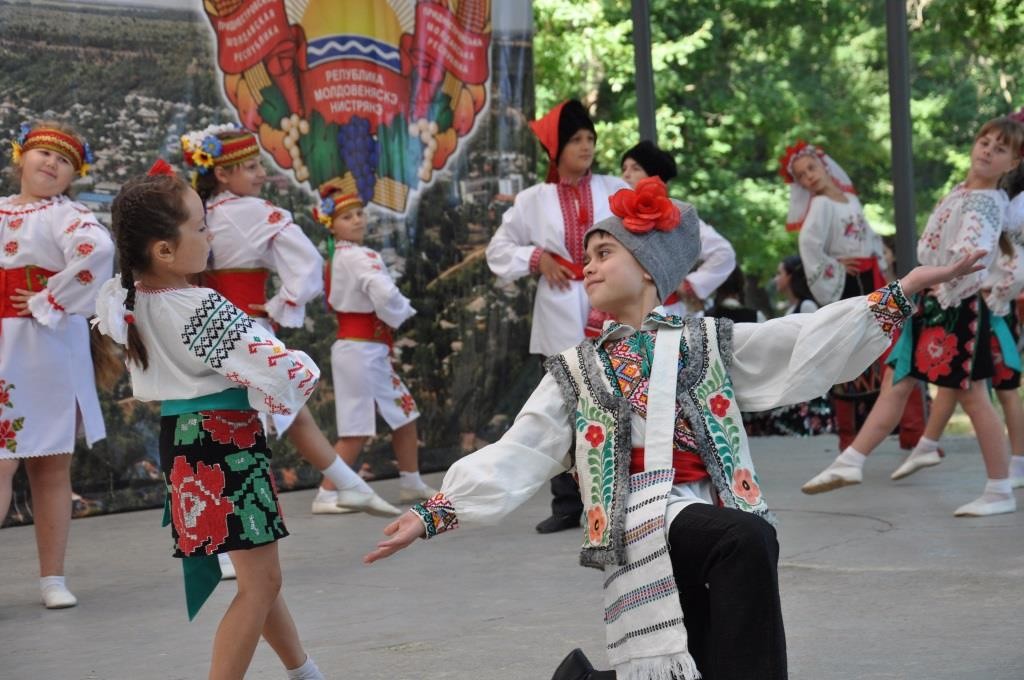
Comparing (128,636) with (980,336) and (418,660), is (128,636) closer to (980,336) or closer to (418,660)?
(418,660)

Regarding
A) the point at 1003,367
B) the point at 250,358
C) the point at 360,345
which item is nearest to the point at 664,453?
the point at 250,358

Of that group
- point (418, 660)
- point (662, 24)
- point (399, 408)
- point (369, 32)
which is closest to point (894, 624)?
point (418, 660)

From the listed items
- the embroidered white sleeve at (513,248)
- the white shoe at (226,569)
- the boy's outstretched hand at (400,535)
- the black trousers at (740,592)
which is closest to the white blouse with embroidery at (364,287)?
the embroidered white sleeve at (513,248)

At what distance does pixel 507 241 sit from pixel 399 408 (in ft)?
4.81

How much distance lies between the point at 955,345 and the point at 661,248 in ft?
10.6

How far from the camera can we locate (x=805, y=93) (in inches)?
364

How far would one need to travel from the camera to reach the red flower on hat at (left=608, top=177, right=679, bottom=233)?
332 centimetres

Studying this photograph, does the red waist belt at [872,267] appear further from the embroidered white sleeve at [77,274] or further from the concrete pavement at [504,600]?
the embroidered white sleeve at [77,274]

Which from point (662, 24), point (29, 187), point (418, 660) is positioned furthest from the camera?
point (662, 24)

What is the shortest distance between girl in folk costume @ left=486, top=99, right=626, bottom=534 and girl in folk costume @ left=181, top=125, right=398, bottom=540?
0.90 m

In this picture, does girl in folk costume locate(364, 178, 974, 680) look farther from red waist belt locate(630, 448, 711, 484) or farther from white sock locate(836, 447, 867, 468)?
white sock locate(836, 447, 867, 468)

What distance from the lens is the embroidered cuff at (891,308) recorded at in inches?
125

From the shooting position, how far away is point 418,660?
13.5 feet

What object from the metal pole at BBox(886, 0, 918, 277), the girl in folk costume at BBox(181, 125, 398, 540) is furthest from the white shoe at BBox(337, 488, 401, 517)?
the metal pole at BBox(886, 0, 918, 277)
